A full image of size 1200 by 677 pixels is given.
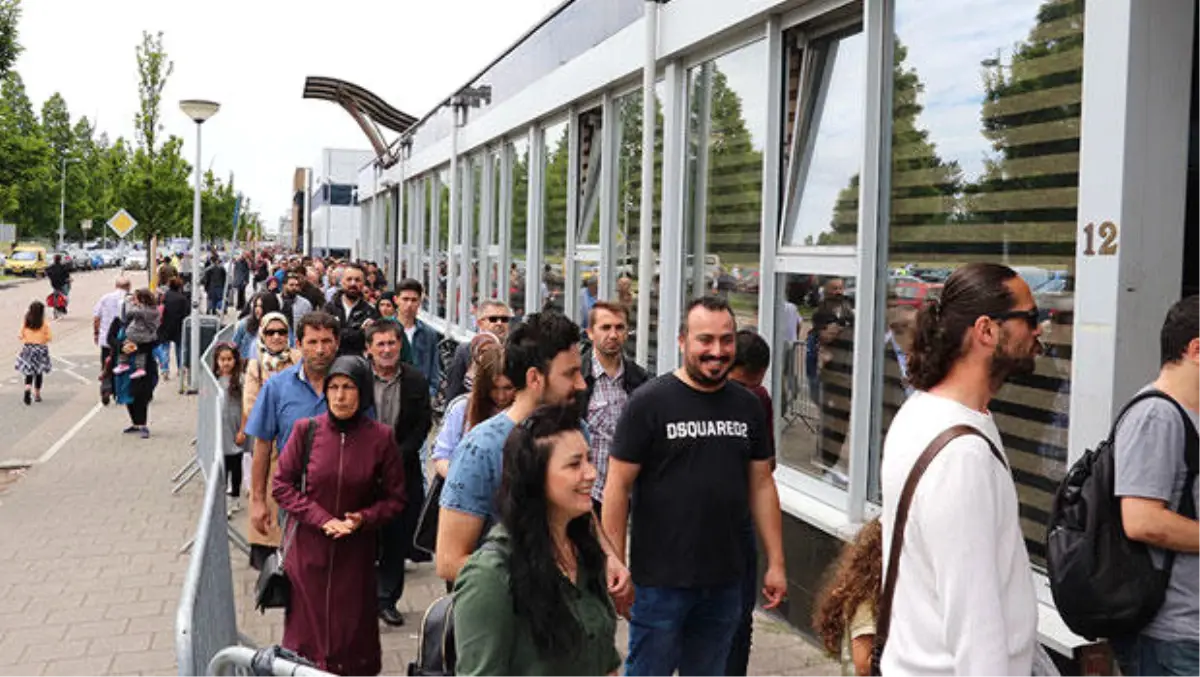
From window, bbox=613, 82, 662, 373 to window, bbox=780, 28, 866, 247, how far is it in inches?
75.0

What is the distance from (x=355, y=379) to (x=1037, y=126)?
291 centimetres

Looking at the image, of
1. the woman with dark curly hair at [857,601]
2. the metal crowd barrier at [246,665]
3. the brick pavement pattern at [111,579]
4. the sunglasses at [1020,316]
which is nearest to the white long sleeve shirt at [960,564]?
the sunglasses at [1020,316]

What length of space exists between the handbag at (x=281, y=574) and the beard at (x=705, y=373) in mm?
1792

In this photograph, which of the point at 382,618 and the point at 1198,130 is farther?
the point at 382,618

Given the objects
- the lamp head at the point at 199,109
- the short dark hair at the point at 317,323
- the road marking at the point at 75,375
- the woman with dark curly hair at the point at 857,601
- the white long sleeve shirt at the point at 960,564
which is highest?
the lamp head at the point at 199,109

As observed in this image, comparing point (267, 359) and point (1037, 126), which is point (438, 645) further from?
point (267, 359)

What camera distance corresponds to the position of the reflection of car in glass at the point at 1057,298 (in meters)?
4.61

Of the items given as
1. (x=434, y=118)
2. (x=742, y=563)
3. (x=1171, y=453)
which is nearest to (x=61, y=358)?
(x=434, y=118)

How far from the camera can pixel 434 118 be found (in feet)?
62.0

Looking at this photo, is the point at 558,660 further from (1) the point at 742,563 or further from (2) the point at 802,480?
(2) the point at 802,480

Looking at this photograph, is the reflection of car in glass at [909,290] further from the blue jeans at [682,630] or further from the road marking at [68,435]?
the road marking at [68,435]

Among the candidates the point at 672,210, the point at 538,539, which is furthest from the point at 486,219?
the point at 538,539

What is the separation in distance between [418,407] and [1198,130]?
407 cm

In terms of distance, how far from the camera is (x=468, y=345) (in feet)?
22.2
